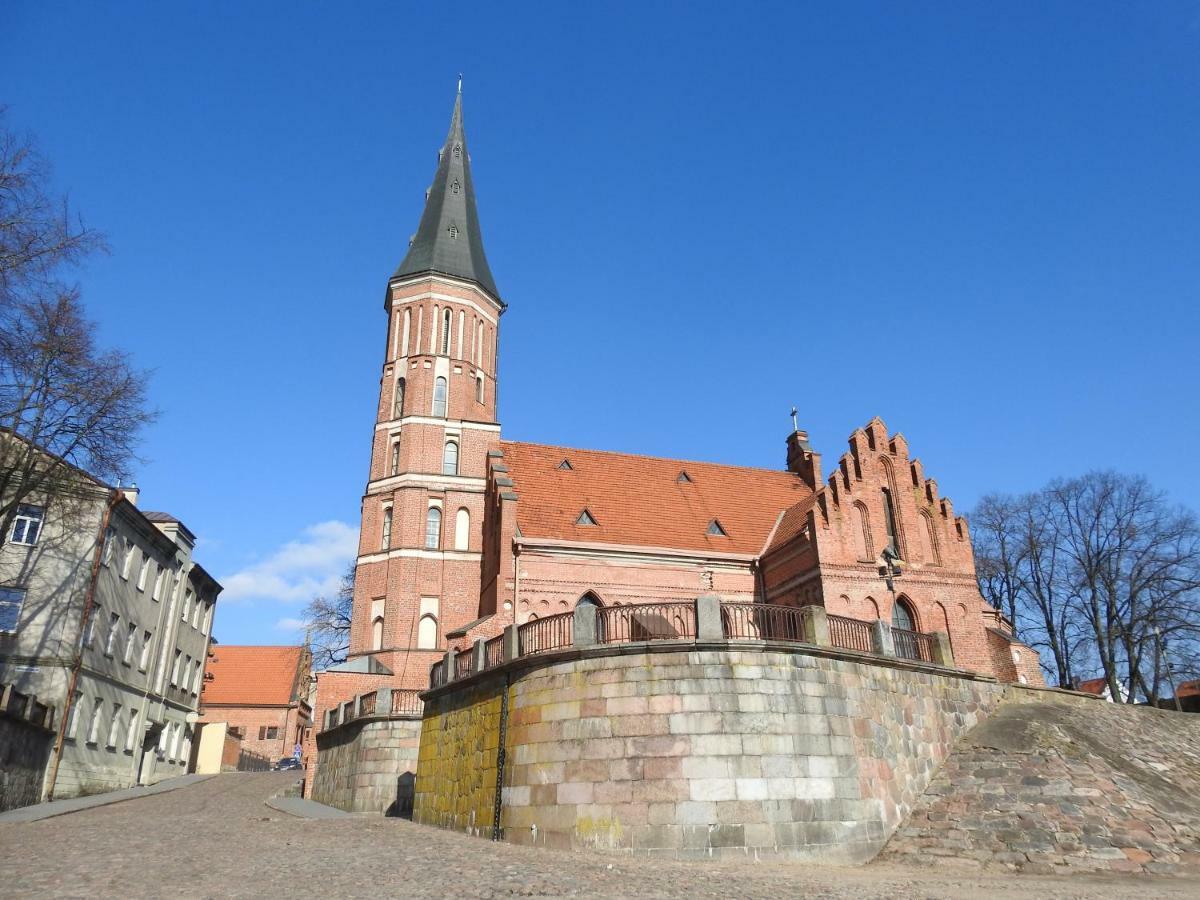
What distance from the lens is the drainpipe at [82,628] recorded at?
2450cm

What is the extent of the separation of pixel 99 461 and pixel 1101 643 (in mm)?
39045

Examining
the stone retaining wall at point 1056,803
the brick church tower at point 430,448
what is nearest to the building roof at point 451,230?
the brick church tower at point 430,448

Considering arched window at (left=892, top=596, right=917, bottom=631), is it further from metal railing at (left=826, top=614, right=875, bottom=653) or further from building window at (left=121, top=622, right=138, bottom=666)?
building window at (left=121, top=622, right=138, bottom=666)

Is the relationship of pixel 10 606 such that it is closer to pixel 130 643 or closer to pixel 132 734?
pixel 130 643

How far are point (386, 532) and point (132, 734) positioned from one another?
12.1 meters

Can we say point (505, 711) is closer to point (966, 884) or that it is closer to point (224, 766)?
point (966, 884)

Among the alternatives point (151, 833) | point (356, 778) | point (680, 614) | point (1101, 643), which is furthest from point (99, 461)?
point (1101, 643)

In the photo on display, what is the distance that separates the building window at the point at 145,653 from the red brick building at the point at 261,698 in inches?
967

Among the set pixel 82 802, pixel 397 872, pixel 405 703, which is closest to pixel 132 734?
pixel 82 802

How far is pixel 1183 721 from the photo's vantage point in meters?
24.7

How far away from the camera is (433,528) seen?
32.4m

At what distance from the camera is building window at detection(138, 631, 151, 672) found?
32.6m

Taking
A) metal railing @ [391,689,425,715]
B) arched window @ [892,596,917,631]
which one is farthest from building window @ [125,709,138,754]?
arched window @ [892,596,917,631]

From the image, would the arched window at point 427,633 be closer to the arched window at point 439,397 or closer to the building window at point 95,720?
the arched window at point 439,397
